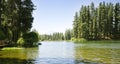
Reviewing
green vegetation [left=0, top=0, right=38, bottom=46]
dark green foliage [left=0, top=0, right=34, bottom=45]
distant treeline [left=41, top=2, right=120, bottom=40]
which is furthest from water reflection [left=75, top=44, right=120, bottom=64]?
distant treeline [left=41, top=2, right=120, bottom=40]

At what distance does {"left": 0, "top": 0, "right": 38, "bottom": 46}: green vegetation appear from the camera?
2196 inches

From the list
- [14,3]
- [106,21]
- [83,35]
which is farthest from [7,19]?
[106,21]

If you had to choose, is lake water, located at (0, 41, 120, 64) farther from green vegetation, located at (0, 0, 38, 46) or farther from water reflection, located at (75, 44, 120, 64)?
green vegetation, located at (0, 0, 38, 46)

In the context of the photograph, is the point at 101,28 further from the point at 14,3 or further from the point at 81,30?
the point at 14,3

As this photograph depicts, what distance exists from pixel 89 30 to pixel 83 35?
5345mm

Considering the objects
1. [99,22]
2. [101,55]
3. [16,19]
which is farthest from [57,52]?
[99,22]

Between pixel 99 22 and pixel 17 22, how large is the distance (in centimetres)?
6398

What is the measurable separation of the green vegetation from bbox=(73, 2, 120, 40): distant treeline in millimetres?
53301

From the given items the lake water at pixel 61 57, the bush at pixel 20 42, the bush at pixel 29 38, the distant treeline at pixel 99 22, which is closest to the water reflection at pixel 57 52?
the lake water at pixel 61 57

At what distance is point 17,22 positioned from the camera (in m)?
56.9

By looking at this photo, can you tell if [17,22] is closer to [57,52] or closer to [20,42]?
[20,42]

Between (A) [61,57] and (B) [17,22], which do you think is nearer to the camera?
(A) [61,57]

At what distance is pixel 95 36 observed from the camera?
363ft

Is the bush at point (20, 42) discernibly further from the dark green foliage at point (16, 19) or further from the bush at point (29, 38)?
the dark green foliage at point (16, 19)
